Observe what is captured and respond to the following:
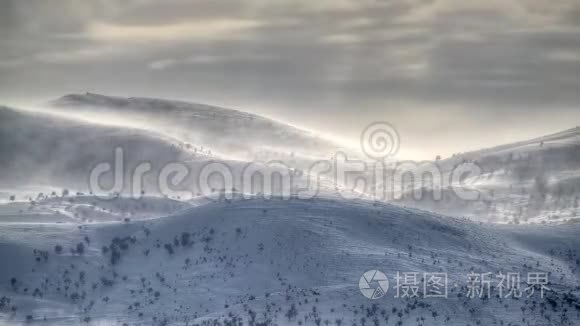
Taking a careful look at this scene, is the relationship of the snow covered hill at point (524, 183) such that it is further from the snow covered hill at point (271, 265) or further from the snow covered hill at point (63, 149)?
the snow covered hill at point (63, 149)

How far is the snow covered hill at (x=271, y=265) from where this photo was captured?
41469mm

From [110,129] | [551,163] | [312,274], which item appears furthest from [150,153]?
[312,274]

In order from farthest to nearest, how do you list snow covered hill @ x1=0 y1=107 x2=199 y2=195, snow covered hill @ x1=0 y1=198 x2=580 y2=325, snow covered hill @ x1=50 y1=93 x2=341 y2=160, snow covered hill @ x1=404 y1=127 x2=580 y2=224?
snow covered hill @ x1=50 y1=93 x2=341 y2=160, snow covered hill @ x1=0 y1=107 x2=199 y2=195, snow covered hill @ x1=404 y1=127 x2=580 y2=224, snow covered hill @ x1=0 y1=198 x2=580 y2=325

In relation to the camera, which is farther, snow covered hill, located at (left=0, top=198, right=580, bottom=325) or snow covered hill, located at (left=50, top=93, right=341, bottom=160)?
snow covered hill, located at (left=50, top=93, right=341, bottom=160)

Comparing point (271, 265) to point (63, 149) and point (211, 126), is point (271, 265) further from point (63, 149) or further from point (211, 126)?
point (211, 126)

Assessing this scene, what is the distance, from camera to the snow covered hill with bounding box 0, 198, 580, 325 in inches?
1633

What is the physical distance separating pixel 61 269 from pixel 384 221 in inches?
662

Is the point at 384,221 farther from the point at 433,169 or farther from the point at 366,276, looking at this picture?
the point at 433,169

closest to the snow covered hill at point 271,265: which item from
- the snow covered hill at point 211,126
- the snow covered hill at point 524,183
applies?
the snow covered hill at point 524,183

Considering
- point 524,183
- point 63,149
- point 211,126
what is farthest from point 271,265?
point 211,126

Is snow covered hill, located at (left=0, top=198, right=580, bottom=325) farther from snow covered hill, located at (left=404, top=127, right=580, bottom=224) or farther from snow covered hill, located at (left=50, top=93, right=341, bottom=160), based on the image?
snow covered hill, located at (left=50, top=93, right=341, bottom=160)

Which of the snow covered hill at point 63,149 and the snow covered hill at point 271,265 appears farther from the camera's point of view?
the snow covered hill at point 63,149

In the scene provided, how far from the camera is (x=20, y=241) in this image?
5156 cm

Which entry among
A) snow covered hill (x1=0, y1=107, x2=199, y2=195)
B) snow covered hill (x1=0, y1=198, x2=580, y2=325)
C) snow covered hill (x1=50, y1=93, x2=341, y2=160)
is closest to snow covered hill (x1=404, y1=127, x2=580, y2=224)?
snow covered hill (x1=0, y1=198, x2=580, y2=325)
